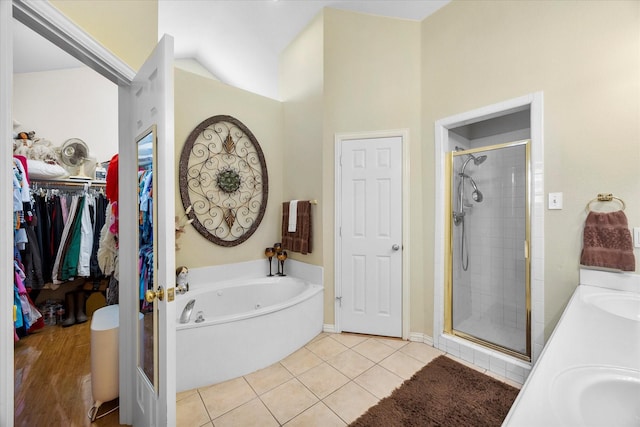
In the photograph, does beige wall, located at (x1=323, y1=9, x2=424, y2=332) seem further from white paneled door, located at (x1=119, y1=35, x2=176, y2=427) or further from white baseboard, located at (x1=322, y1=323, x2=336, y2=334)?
white paneled door, located at (x1=119, y1=35, x2=176, y2=427)

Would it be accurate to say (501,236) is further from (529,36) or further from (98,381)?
(98,381)

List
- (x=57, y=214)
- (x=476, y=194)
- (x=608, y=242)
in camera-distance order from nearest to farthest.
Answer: (x=608, y=242) → (x=476, y=194) → (x=57, y=214)

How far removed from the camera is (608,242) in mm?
1460

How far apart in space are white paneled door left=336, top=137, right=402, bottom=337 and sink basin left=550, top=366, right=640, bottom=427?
1.81 metres

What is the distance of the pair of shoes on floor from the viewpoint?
9.35ft

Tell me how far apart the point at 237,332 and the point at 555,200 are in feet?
7.95

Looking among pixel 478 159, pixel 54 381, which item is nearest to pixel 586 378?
pixel 478 159

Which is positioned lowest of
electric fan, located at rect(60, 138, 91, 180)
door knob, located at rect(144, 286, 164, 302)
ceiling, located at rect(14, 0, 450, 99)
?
door knob, located at rect(144, 286, 164, 302)

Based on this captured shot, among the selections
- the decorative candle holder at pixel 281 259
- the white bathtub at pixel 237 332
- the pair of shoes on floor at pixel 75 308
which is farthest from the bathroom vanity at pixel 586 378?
the pair of shoes on floor at pixel 75 308

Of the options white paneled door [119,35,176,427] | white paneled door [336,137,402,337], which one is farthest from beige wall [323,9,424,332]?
white paneled door [119,35,176,427]

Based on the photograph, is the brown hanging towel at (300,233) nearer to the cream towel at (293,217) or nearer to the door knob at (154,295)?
the cream towel at (293,217)

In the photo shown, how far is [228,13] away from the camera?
272cm

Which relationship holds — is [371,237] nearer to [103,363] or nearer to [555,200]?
[555,200]

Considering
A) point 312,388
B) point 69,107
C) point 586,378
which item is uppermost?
point 69,107
